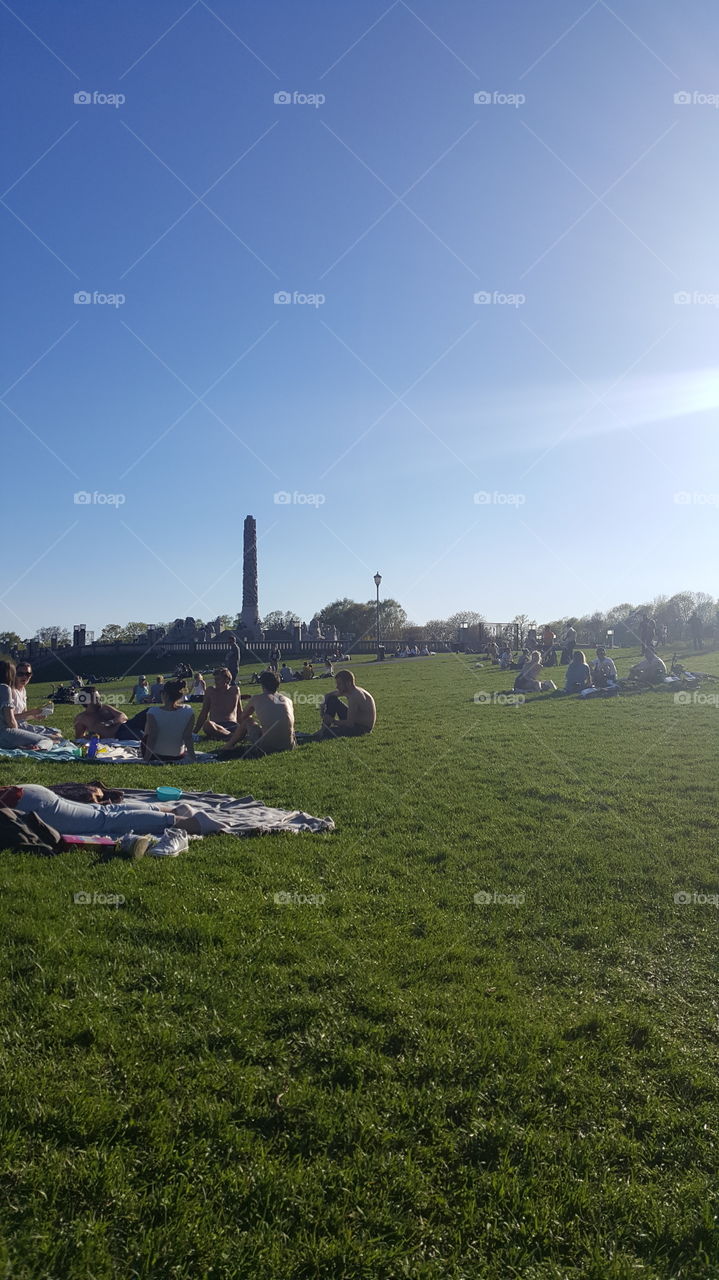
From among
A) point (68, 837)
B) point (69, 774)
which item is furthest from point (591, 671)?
point (68, 837)

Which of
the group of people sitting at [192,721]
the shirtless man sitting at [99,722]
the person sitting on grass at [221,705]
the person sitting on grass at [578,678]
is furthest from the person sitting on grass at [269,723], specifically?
the person sitting on grass at [578,678]

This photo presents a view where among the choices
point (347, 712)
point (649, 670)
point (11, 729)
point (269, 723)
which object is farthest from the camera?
point (649, 670)

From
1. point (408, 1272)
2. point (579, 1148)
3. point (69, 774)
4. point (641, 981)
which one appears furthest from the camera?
point (69, 774)

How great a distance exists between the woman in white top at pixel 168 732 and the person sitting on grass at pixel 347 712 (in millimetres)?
3494

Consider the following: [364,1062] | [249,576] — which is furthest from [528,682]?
[249,576]

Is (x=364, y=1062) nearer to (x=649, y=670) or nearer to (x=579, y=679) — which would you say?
(x=579, y=679)

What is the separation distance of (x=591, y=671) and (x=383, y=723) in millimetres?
9662

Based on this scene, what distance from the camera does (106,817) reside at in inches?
294

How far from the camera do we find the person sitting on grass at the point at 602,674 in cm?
2325

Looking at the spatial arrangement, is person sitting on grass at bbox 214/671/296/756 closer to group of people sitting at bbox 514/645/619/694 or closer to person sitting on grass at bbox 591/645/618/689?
group of people sitting at bbox 514/645/619/694

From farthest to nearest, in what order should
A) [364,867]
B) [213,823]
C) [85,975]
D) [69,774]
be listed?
[69,774] < [213,823] < [364,867] < [85,975]

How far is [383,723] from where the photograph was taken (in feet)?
56.4

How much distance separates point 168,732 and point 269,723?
1.81 meters

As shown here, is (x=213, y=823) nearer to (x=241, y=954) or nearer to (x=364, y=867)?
(x=364, y=867)
